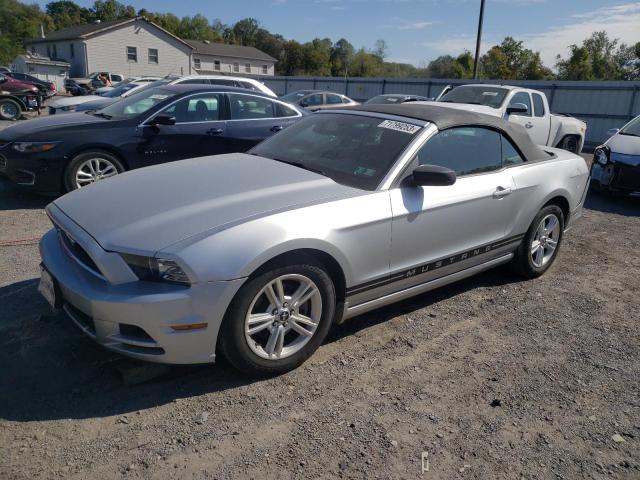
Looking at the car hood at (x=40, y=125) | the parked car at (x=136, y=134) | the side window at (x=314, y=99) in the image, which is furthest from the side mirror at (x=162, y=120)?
the side window at (x=314, y=99)

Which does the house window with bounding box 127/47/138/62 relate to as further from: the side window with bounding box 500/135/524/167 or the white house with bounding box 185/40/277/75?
the side window with bounding box 500/135/524/167

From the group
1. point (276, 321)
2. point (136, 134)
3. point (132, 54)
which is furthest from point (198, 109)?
point (132, 54)

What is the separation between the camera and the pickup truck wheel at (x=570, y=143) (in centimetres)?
1202

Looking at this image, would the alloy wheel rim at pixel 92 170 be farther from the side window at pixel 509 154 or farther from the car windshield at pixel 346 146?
the side window at pixel 509 154

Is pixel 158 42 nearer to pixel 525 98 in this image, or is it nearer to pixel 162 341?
pixel 525 98

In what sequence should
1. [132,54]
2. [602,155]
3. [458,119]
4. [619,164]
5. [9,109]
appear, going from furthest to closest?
1. [132,54]
2. [9,109]
3. [602,155]
4. [619,164]
5. [458,119]

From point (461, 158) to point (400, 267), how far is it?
1117mm

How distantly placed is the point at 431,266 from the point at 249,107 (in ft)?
15.3

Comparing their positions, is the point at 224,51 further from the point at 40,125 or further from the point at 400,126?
the point at 400,126

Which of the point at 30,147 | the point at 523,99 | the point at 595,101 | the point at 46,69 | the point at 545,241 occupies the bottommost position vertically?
the point at 545,241

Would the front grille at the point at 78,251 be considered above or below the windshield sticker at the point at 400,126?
below

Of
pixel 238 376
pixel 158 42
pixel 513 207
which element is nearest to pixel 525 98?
pixel 513 207

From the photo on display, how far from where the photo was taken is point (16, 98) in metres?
16.5

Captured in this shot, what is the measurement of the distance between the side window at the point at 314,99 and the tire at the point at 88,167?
487 inches
